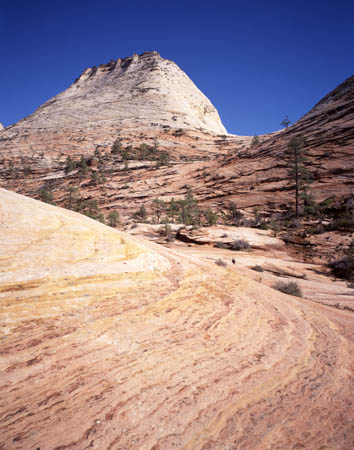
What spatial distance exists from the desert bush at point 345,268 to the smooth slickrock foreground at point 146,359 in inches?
259

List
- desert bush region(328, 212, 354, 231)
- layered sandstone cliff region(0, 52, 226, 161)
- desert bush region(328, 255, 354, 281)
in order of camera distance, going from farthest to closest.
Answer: layered sandstone cliff region(0, 52, 226, 161) → desert bush region(328, 212, 354, 231) → desert bush region(328, 255, 354, 281)

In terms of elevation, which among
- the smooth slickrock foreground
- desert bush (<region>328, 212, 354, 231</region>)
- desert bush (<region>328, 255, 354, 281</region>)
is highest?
desert bush (<region>328, 212, 354, 231</region>)

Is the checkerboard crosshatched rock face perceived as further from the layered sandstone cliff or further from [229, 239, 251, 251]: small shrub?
[229, 239, 251, 251]: small shrub

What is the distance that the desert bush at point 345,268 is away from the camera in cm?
958

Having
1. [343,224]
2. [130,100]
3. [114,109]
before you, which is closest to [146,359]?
[343,224]

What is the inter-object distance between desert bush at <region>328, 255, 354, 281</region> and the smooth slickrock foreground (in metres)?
6.59

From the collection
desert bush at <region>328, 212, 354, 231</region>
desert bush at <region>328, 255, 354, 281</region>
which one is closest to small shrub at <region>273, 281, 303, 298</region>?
desert bush at <region>328, 255, 354, 281</region>

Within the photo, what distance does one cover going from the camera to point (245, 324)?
3.57 meters

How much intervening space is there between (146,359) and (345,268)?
11019 mm

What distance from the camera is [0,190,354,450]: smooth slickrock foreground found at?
1775 millimetres

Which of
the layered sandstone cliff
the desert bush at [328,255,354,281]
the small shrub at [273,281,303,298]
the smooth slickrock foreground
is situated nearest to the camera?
the smooth slickrock foreground

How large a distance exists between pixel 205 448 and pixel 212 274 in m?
4.04

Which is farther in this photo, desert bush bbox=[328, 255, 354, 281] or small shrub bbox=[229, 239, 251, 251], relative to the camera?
small shrub bbox=[229, 239, 251, 251]

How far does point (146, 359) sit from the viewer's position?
248 cm
